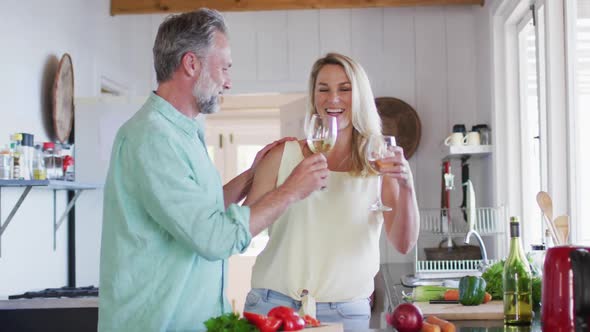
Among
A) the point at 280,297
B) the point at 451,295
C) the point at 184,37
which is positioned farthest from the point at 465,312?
the point at 184,37

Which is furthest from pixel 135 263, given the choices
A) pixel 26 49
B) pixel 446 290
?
pixel 26 49

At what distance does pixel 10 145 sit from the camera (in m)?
3.37

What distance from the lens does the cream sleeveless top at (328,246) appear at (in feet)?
6.80

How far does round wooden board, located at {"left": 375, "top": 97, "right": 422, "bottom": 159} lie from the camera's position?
5168mm

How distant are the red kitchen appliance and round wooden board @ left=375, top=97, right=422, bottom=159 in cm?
366

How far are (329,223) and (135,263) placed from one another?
2.08 feet

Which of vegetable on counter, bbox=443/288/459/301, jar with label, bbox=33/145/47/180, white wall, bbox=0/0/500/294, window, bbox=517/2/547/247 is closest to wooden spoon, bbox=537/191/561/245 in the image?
vegetable on counter, bbox=443/288/459/301

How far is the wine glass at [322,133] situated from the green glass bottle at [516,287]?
475 millimetres

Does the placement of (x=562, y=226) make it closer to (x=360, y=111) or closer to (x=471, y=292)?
(x=471, y=292)

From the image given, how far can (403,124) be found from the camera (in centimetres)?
518

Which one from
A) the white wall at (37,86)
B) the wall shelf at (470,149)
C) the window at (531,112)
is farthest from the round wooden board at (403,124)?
the white wall at (37,86)

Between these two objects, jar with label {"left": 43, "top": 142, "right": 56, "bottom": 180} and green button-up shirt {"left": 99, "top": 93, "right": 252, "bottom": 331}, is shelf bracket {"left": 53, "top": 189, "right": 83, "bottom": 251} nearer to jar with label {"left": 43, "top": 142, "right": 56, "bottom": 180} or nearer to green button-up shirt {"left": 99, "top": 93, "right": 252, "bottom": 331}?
jar with label {"left": 43, "top": 142, "right": 56, "bottom": 180}

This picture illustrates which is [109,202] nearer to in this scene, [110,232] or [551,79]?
[110,232]

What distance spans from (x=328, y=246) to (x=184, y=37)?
0.69m
